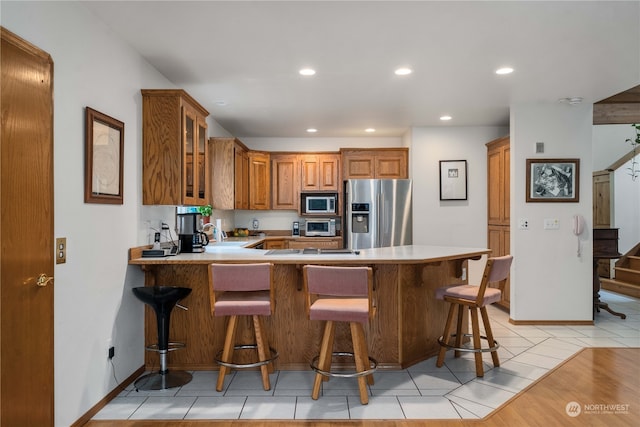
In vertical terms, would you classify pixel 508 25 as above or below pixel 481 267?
above

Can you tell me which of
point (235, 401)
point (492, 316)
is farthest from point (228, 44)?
point (492, 316)

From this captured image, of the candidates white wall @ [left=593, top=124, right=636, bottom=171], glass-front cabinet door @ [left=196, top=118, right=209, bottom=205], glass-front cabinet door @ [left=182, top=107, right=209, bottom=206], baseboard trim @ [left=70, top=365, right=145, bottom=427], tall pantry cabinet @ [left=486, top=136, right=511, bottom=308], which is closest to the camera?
baseboard trim @ [left=70, top=365, right=145, bottom=427]

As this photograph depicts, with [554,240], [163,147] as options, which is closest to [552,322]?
[554,240]

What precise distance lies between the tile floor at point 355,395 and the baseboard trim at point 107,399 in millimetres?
31

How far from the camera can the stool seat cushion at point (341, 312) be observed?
2.70 meters

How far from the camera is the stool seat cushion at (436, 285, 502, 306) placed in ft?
10.5

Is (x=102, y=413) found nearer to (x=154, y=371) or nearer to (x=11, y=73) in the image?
(x=154, y=371)

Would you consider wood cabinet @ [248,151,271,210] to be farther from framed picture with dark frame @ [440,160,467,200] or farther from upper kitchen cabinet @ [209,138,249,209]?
framed picture with dark frame @ [440,160,467,200]

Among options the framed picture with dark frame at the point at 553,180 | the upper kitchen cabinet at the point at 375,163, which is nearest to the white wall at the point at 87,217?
the upper kitchen cabinet at the point at 375,163

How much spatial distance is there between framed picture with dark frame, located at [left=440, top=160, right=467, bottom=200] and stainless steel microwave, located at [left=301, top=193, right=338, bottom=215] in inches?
62.2

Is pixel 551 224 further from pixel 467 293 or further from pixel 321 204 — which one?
pixel 321 204

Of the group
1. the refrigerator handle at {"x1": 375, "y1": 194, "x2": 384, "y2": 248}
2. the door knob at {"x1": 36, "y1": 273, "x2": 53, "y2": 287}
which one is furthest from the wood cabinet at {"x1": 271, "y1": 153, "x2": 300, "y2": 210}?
the door knob at {"x1": 36, "y1": 273, "x2": 53, "y2": 287}

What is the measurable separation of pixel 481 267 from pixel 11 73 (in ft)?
18.6

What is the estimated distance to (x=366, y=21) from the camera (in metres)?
2.74
